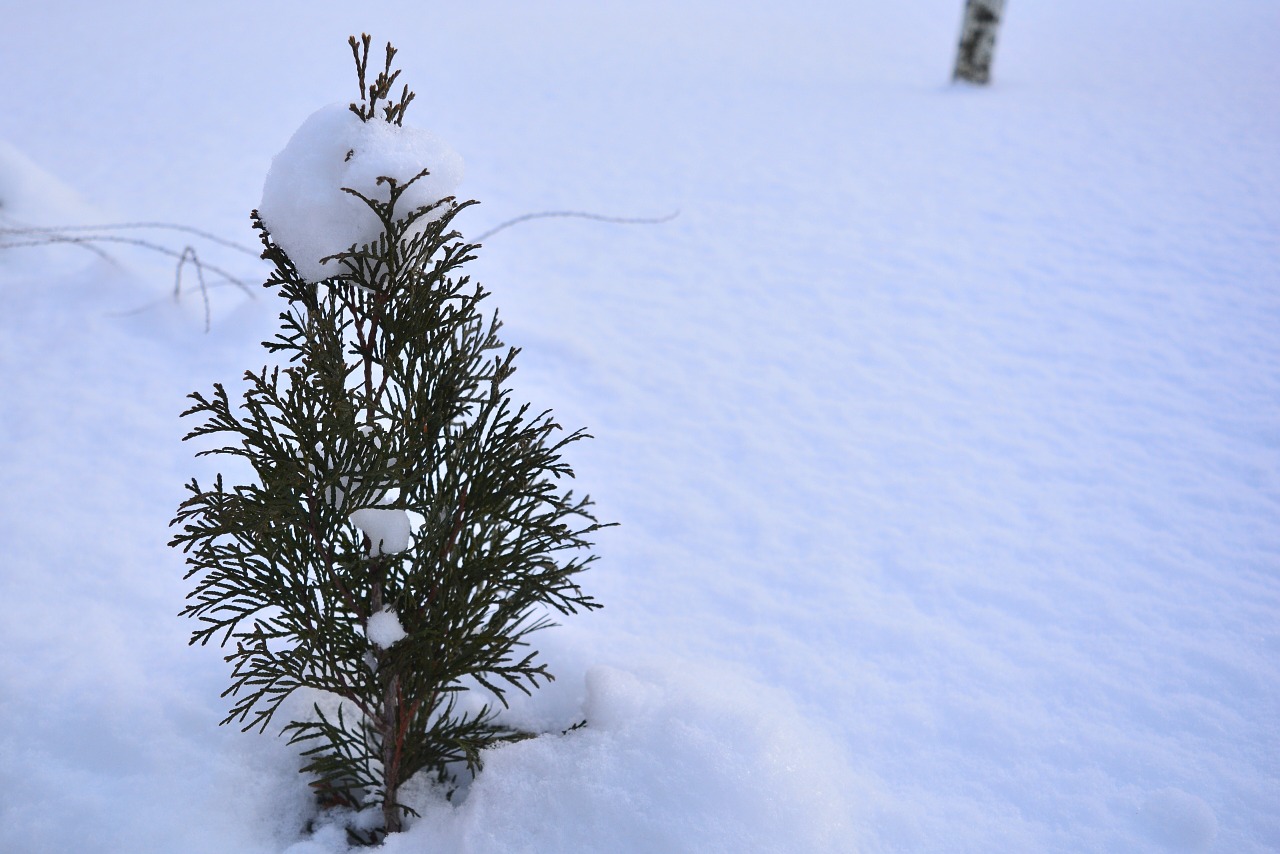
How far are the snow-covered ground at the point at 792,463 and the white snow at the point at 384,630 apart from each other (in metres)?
0.61

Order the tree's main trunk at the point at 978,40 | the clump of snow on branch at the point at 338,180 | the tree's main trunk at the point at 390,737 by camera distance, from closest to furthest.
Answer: the clump of snow on branch at the point at 338,180 < the tree's main trunk at the point at 390,737 < the tree's main trunk at the point at 978,40

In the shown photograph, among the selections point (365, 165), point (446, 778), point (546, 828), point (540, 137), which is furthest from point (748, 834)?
point (540, 137)

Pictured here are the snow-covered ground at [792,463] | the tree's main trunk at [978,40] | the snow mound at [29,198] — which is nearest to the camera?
the snow-covered ground at [792,463]

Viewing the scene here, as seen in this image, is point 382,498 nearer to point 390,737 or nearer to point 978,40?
point 390,737

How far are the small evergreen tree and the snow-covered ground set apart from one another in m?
0.54

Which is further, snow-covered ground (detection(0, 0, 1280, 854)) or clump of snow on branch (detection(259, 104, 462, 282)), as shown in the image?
snow-covered ground (detection(0, 0, 1280, 854))

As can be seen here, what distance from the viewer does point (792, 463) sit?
183 inches

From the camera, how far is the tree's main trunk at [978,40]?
407 inches

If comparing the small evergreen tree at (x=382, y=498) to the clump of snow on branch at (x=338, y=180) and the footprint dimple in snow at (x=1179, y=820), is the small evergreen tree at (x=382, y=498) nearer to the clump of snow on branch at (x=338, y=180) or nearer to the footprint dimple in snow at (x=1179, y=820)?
the clump of snow on branch at (x=338, y=180)

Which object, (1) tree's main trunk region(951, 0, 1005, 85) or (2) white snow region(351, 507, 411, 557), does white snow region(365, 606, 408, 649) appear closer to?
(2) white snow region(351, 507, 411, 557)

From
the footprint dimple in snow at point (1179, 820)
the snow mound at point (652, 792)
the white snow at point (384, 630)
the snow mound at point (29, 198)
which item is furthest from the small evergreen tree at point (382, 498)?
the snow mound at point (29, 198)

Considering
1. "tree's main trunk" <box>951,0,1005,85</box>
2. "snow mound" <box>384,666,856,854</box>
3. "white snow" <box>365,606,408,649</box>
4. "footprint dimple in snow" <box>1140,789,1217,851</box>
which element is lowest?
"footprint dimple in snow" <box>1140,789,1217,851</box>

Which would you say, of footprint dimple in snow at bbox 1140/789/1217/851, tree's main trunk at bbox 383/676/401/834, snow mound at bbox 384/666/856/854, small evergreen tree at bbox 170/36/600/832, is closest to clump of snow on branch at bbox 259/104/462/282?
small evergreen tree at bbox 170/36/600/832

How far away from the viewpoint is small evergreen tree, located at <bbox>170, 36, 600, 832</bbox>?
2090 mm
